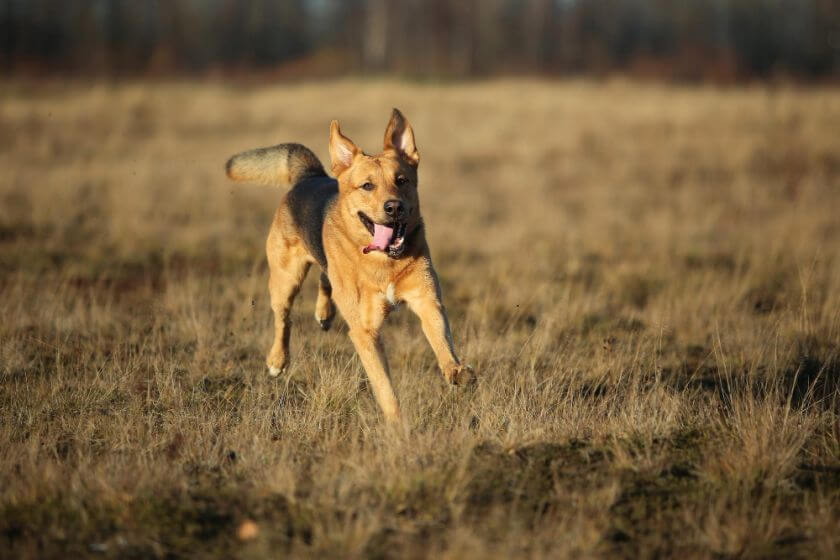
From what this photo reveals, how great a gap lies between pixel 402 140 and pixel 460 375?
1802 millimetres

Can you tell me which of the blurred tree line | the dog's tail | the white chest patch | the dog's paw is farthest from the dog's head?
the blurred tree line

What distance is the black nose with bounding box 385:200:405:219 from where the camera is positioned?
4863 mm

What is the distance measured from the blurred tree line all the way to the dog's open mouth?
43636 mm

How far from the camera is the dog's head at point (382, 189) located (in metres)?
4.94

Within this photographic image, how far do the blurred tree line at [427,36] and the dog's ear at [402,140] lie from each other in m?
43.0

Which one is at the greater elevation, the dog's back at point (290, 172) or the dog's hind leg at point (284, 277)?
the dog's back at point (290, 172)

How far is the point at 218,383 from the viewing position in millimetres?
5422

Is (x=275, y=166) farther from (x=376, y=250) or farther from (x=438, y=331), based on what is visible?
(x=438, y=331)

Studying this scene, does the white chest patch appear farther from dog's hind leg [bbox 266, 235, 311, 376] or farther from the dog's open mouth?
dog's hind leg [bbox 266, 235, 311, 376]

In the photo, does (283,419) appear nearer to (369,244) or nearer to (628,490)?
(369,244)

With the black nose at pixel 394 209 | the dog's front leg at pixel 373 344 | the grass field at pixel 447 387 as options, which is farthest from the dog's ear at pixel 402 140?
the grass field at pixel 447 387

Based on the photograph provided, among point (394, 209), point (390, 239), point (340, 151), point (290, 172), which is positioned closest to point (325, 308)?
point (290, 172)

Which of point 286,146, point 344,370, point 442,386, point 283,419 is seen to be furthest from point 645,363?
point 286,146

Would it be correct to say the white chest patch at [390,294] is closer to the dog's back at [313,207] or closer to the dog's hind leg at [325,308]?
the dog's back at [313,207]
